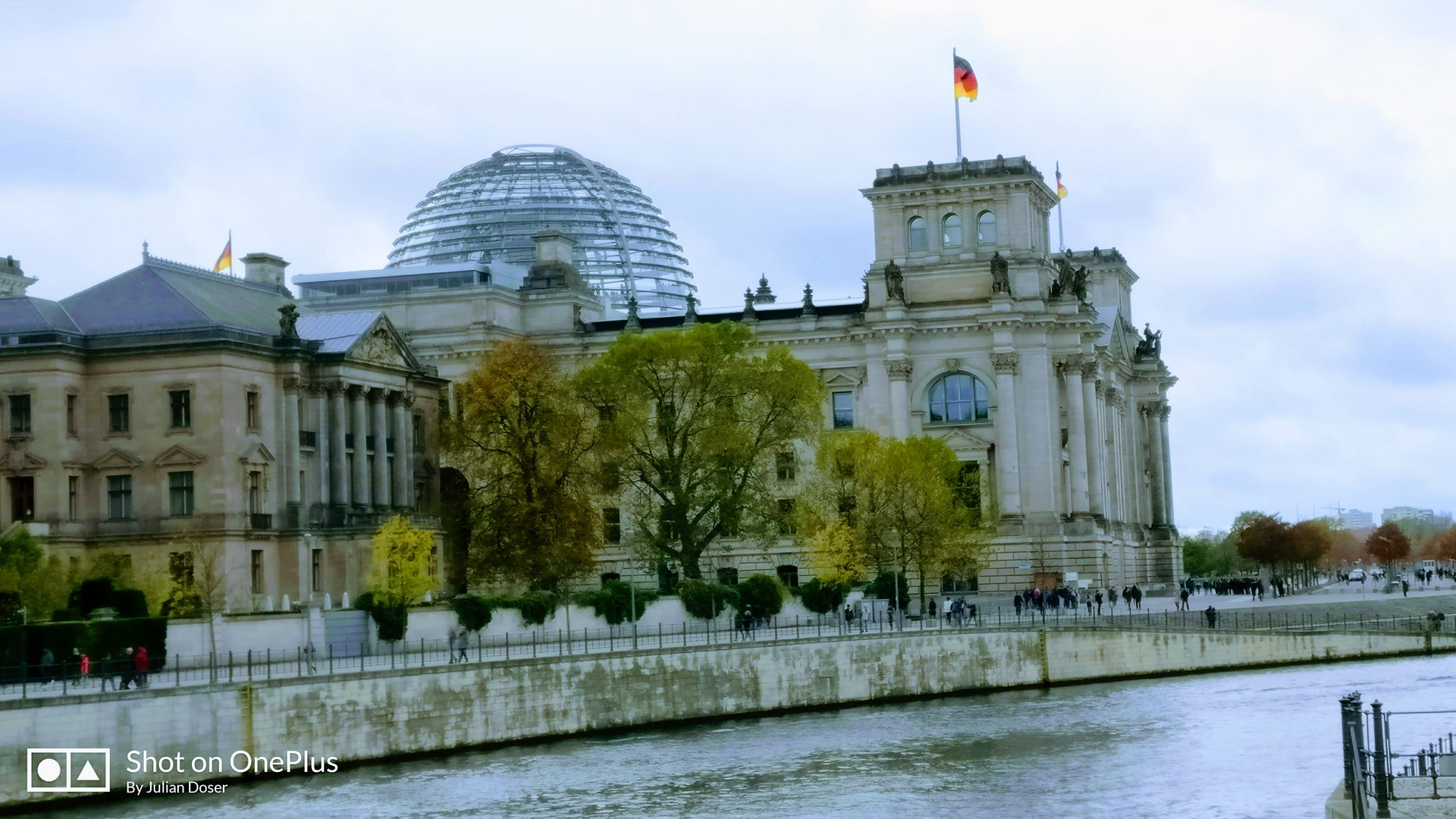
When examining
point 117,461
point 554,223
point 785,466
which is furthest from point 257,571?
point 554,223

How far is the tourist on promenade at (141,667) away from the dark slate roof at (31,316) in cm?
2696

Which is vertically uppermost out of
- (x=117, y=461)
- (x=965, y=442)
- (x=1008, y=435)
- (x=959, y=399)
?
(x=959, y=399)

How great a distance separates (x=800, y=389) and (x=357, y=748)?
42078 mm

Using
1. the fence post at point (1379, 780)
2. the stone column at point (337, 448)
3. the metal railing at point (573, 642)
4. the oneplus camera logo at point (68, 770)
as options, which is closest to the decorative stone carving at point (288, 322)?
the stone column at point (337, 448)

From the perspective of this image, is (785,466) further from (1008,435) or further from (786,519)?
(1008,435)

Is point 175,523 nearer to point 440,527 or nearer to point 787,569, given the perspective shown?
point 440,527

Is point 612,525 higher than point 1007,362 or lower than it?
lower

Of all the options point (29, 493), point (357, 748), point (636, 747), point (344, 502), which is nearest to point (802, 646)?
point (636, 747)

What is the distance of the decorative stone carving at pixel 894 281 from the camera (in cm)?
11525

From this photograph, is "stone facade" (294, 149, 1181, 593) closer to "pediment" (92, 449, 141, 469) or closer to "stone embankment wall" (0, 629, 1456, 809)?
"stone embankment wall" (0, 629, 1456, 809)

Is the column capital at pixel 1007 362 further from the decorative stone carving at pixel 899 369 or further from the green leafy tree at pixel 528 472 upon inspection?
the green leafy tree at pixel 528 472

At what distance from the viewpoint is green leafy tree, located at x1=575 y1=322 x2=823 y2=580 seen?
94.4 meters

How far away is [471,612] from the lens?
245 feet

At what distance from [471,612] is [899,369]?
Result: 150 ft
